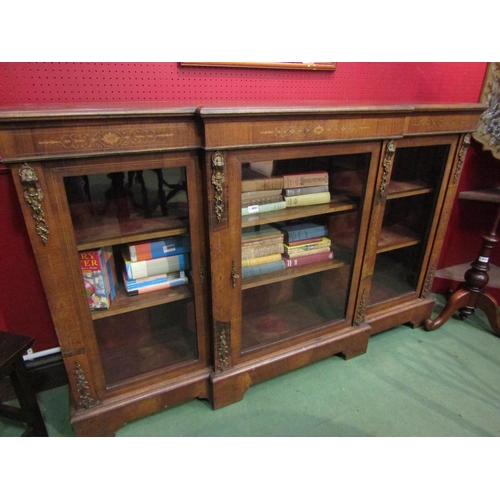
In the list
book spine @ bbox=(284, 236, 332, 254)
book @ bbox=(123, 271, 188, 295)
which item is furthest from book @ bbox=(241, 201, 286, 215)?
book @ bbox=(123, 271, 188, 295)

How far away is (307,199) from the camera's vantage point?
153 centimetres

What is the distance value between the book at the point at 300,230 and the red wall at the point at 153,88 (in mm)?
559

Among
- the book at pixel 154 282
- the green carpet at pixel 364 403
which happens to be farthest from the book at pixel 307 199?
the green carpet at pixel 364 403

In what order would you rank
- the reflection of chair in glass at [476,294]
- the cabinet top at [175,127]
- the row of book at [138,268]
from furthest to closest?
the reflection of chair in glass at [476,294]
the row of book at [138,268]
the cabinet top at [175,127]

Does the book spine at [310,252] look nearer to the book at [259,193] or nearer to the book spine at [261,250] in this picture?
the book spine at [261,250]

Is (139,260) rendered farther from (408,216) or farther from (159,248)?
(408,216)

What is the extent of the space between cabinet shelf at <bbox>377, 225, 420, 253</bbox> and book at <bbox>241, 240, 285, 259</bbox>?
63 centimetres

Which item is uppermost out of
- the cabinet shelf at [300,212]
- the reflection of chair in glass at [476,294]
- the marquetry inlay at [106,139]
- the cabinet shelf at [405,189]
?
the marquetry inlay at [106,139]

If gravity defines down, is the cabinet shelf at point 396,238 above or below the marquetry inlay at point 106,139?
below

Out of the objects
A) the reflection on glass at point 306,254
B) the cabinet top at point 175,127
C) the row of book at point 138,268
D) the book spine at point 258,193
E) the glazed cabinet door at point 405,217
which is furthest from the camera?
the glazed cabinet door at point 405,217

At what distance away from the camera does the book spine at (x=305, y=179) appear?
1451mm

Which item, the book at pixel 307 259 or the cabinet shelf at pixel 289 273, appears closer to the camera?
the cabinet shelf at pixel 289 273

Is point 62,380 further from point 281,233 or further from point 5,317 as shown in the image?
point 281,233

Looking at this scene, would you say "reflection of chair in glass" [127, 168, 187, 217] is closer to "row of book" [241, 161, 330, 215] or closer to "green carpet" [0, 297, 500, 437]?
"row of book" [241, 161, 330, 215]
